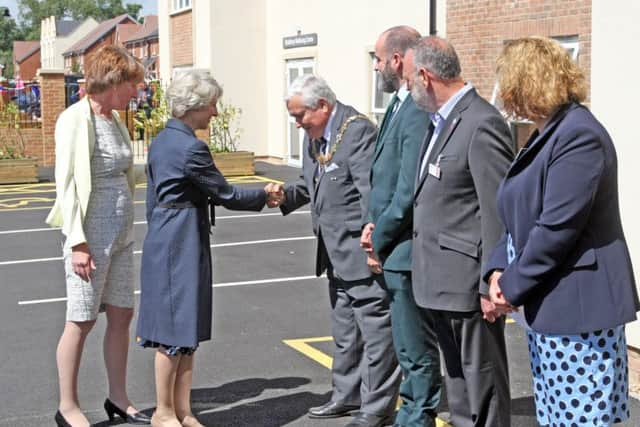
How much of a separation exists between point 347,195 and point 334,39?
1579 cm

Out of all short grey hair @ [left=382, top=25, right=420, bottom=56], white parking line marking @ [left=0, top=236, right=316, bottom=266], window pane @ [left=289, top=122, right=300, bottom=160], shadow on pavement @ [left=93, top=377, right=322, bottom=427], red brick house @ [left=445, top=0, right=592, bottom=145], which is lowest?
shadow on pavement @ [left=93, top=377, right=322, bottom=427]

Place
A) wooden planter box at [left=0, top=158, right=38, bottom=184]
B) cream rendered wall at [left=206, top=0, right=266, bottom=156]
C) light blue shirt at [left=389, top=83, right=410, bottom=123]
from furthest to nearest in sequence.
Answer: cream rendered wall at [left=206, top=0, right=266, bottom=156], wooden planter box at [left=0, top=158, right=38, bottom=184], light blue shirt at [left=389, top=83, right=410, bottom=123]

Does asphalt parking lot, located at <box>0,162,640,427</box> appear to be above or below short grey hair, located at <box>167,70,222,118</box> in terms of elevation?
below

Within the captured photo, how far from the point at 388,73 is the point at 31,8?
150603mm

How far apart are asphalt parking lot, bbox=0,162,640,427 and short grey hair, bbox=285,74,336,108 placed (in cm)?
176

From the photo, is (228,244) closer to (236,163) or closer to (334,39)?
(236,163)

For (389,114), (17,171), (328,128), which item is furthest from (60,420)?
(17,171)

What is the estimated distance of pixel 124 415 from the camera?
580cm

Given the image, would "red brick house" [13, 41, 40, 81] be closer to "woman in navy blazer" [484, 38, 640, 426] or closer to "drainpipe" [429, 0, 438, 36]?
"drainpipe" [429, 0, 438, 36]

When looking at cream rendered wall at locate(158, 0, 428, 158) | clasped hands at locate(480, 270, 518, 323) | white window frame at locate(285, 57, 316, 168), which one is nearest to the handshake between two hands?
clasped hands at locate(480, 270, 518, 323)

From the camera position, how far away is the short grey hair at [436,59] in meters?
4.55

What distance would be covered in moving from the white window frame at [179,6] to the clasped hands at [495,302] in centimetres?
2366

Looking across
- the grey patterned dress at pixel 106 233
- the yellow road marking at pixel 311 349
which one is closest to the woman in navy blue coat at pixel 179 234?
the grey patterned dress at pixel 106 233

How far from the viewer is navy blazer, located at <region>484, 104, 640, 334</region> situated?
360 cm
